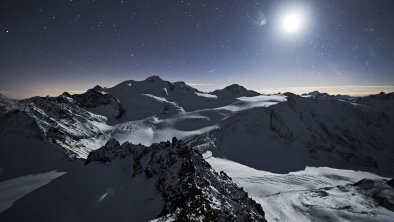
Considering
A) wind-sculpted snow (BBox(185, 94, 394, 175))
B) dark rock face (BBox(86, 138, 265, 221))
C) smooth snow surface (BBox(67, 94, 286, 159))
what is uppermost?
dark rock face (BBox(86, 138, 265, 221))

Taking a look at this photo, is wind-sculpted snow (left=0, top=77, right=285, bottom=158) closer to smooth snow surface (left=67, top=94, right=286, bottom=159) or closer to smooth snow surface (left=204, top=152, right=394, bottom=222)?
smooth snow surface (left=67, top=94, right=286, bottom=159)

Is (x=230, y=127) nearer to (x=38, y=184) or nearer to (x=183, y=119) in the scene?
(x=183, y=119)

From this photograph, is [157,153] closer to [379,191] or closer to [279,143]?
[379,191]

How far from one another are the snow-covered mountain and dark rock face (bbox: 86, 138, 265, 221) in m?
0.14

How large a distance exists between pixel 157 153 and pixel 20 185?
110 feet

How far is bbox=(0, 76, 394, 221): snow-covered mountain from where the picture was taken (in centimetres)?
3253

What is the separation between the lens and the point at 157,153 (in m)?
42.0

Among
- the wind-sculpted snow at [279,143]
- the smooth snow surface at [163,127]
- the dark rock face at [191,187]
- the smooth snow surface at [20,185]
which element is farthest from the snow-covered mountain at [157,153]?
the wind-sculpted snow at [279,143]

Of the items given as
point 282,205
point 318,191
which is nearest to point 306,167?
point 318,191

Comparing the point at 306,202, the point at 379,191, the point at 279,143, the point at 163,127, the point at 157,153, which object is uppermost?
the point at 157,153

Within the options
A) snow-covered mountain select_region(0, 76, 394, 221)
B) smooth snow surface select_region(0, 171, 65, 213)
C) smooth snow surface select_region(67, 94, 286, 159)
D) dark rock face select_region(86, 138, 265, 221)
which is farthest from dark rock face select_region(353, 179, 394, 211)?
smooth snow surface select_region(67, 94, 286, 159)

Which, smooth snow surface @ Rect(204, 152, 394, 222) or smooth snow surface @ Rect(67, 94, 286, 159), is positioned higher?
smooth snow surface @ Rect(67, 94, 286, 159)

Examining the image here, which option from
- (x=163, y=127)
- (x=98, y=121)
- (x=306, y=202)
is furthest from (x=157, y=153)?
(x=98, y=121)

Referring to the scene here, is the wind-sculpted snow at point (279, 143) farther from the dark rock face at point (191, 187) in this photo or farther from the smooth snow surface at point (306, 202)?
the dark rock face at point (191, 187)
